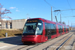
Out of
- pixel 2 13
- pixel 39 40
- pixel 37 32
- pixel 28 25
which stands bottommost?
pixel 39 40

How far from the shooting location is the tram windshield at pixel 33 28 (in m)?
11.0

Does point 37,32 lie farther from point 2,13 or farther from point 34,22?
point 2,13

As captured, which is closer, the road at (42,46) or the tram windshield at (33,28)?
the road at (42,46)

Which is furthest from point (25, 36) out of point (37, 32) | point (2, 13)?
point (2, 13)

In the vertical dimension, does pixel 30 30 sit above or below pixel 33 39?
above

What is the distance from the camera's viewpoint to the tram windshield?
1096 cm

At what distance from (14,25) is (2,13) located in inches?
1684

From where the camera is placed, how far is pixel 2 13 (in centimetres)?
2252

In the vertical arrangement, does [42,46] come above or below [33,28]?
below

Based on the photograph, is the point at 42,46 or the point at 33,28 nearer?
the point at 42,46

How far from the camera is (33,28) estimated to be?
36.6ft

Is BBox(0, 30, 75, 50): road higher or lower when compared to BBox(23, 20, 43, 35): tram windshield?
lower

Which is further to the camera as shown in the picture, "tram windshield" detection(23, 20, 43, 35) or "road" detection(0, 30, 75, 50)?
"tram windshield" detection(23, 20, 43, 35)

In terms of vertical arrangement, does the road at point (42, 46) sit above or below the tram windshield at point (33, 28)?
below
